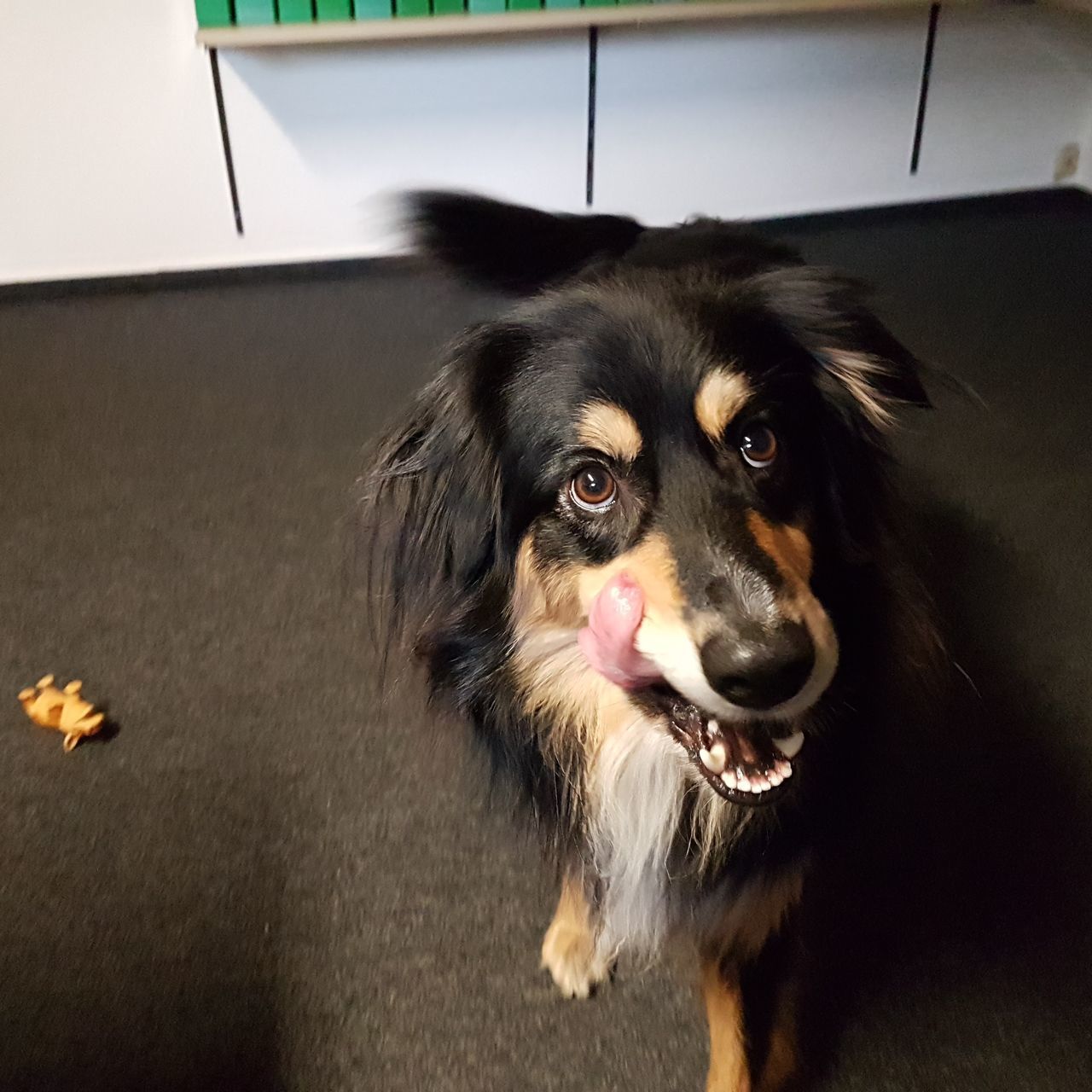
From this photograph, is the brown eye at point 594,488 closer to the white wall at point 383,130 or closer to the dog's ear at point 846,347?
the dog's ear at point 846,347

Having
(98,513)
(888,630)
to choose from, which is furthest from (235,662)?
(888,630)

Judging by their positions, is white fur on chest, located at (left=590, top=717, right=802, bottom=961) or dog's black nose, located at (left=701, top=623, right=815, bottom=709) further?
white fur on chest, located at (left=590, top=717, right=802, bottom=961)

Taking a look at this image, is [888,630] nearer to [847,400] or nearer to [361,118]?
[847,400]

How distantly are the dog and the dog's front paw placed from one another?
0.07m

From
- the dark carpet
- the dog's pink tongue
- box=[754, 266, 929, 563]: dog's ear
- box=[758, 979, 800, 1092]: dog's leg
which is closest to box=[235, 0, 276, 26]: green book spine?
the dark carpet

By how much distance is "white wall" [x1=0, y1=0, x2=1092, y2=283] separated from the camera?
298 centimetres

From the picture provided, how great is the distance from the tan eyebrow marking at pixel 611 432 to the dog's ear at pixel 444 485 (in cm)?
12

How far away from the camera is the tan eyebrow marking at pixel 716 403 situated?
0.97 meters

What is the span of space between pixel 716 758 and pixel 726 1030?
0.41m

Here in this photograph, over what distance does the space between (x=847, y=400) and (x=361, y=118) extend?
8.21 ft

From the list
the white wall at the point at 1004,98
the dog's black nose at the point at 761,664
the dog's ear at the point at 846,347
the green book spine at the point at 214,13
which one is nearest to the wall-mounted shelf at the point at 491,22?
the green book spine at the point at 214,13

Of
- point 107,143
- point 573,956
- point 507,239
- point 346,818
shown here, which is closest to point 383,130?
point 107,143

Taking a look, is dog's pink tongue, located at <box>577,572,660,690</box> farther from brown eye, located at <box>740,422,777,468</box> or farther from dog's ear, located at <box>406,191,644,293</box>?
dog's ear, located at <box>406,191,644,293</box>

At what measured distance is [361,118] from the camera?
3.10m
